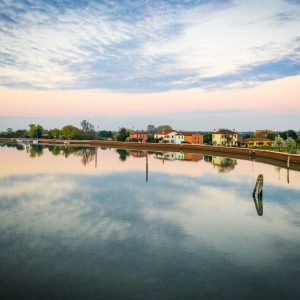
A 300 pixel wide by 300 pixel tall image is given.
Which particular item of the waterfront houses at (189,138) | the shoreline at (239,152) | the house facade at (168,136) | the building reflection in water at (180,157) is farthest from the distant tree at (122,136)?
the building reflection in water at (180,157)

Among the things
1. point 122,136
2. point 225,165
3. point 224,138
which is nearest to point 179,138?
point 122,136

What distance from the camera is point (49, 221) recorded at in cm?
2488

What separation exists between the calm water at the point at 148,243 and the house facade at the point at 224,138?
99.6 metres

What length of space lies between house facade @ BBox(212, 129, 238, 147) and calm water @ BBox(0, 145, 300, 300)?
99.6 m

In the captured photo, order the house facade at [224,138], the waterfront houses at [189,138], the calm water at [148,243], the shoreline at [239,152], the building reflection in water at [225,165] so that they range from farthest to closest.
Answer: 1. the waterfront houses at [189,138]
2. the house facade at [224,138]
3. the shoreline at [239,152]
4. the building reflection in water at [225,165]
5. the calm water at [148,243]

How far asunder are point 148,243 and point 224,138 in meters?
124

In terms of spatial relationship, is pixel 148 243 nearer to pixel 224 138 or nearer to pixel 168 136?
A: pixel 224 138

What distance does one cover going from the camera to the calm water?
14.5m

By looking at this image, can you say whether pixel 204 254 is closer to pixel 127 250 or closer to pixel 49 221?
pixel 127 250

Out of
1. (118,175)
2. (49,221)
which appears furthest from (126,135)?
(49,221)

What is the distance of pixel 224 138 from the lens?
14025 centimetres

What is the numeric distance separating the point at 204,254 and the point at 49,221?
469 inches

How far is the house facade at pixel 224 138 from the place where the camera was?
137337mm

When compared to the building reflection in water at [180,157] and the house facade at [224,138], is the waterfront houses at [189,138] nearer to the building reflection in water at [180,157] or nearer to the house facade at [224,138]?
the house facade at [224,138]
